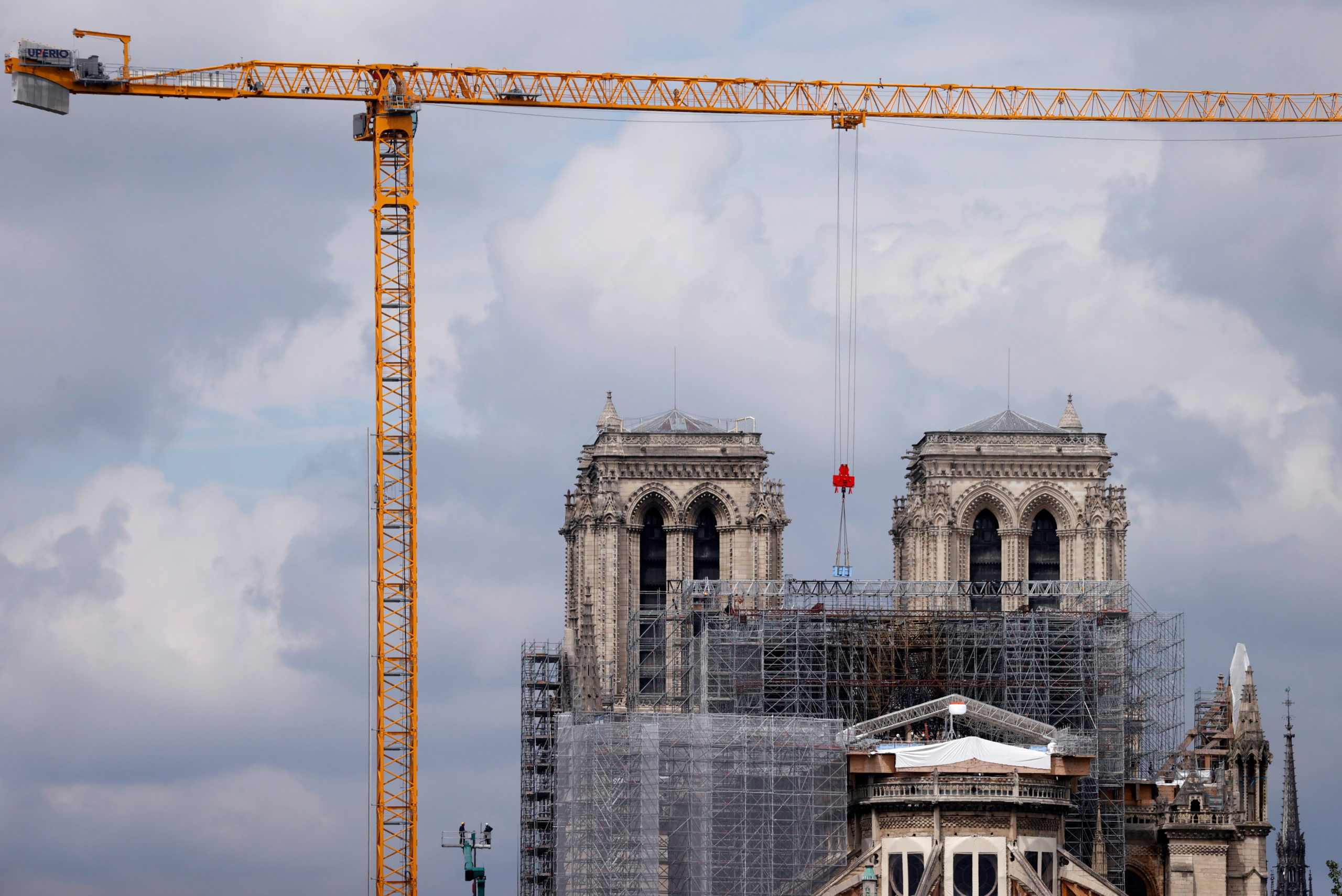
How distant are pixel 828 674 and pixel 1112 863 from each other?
18349 mm

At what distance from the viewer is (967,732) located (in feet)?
513

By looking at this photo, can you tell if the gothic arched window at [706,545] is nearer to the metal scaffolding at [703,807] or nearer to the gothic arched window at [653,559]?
the gothic arched window at [653,559]

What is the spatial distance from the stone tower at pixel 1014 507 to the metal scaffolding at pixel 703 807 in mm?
27230

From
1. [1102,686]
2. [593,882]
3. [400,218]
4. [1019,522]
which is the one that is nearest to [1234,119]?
[1019,522]

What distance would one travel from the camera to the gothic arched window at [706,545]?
17512cm

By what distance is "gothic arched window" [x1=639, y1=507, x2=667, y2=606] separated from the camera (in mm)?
173875

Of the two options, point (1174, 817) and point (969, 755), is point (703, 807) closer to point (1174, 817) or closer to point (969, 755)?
point (969, 755)

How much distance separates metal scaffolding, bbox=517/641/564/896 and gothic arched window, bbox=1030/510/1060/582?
2918 cm

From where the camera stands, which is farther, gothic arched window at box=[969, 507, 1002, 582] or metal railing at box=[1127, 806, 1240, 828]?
gothic arched window at box=[969, 507, 1002, 582]

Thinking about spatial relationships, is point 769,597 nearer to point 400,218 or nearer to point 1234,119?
point 400,218

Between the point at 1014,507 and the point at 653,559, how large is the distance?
21.9 metres

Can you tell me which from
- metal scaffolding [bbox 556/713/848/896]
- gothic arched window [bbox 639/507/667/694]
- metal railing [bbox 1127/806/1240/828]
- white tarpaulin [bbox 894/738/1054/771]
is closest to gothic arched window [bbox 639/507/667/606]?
gothic arched window [bbox 639/507/667/694]

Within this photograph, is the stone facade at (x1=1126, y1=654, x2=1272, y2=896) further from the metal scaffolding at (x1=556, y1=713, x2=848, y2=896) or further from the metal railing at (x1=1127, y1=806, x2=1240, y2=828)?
the metal scaffolding at (x1=556, y1=713, x2=848, y2=896)

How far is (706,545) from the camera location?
17562 centimetres
